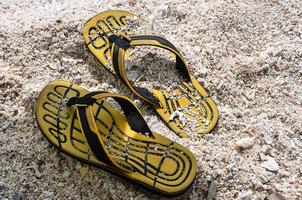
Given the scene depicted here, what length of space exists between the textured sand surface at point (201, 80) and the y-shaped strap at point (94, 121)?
7 centimetres

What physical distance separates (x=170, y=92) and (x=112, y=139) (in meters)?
0.30

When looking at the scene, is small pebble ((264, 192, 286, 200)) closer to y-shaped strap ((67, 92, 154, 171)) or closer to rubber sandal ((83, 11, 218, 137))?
rubber sandal ((83, 11, 218, 137))

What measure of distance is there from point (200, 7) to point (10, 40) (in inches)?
29.0

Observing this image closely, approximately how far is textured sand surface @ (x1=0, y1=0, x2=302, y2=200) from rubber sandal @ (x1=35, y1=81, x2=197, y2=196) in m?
0.04

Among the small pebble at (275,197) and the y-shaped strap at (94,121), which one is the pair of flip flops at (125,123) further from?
the small pebble at (275,197)

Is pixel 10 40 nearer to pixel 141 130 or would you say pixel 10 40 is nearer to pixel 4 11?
pixel 4 11

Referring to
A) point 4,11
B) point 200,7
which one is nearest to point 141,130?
point 200,7

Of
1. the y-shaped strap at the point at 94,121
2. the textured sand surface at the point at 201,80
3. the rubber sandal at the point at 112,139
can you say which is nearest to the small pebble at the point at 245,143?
the textured sand surface at the point at 201,80

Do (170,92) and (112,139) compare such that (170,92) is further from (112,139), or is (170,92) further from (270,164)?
(270,164)

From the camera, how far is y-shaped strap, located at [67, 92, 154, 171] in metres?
1.38

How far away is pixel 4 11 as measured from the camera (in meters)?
2.04

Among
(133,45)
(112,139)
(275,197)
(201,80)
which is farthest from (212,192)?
(133,45)

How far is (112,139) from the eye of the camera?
1541 millimetres

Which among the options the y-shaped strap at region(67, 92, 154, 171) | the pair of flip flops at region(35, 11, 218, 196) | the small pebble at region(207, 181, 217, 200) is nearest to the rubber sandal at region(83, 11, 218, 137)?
the pair of flip flops at region(35, 11, 218, 196)
